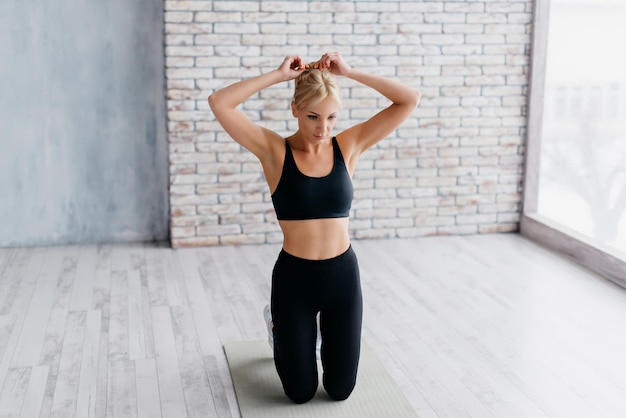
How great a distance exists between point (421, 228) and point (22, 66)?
2.67 metres

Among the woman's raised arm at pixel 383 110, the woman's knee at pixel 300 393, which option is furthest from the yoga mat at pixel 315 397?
the woman's raised arm at pixel 383 110

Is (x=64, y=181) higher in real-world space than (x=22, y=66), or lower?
lower

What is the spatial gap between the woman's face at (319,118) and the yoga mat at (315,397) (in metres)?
0.95

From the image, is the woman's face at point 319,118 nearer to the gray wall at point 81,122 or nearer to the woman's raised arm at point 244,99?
the woman's raised arm at point 244,99

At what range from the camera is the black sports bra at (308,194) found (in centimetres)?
275

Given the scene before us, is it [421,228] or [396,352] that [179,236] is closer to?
[421,228]

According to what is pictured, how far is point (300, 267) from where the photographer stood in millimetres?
2779

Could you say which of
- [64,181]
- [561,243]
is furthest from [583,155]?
[64,181]

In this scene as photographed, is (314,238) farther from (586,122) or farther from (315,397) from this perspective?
(586,122)

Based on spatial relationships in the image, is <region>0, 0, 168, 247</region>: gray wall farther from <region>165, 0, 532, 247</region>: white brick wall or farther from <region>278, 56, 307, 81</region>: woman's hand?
<region>278, 56, 307, 81</region>: woman's hand

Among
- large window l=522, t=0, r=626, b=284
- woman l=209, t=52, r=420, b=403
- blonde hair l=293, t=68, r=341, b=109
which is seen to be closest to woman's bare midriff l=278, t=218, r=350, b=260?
woman l=209, t=52, r=420, b=403

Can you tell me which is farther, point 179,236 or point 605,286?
point 179,236

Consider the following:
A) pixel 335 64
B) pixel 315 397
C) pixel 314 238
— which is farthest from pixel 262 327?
pixel 335 64

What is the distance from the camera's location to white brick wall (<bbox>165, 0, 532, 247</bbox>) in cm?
483
